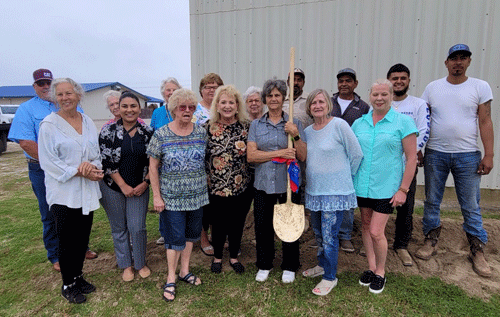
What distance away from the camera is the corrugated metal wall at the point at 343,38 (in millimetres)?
4715

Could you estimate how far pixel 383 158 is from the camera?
101 inches

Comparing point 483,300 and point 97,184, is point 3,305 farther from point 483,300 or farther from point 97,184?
point 483,300

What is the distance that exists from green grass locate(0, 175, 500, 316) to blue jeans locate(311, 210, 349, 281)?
25cm

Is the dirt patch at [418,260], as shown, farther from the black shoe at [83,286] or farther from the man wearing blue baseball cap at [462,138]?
the black shoe at [83,286]

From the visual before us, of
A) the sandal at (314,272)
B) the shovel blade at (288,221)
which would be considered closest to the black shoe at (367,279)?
the sandal at (314,272)

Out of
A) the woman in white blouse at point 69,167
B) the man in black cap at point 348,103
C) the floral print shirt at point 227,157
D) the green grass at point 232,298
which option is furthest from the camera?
the man in black cap at point 348,103

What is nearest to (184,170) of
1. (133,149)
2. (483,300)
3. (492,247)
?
(133,149)

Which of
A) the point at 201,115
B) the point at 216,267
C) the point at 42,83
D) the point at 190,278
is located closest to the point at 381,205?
the point at 216,267

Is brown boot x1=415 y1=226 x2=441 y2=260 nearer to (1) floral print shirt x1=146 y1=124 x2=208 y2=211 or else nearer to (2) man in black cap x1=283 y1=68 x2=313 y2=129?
(2) man in black cap x1=283 y1=68 x2=313 y2=129

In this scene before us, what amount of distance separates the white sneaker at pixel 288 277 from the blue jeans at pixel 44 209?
2292 millimetres

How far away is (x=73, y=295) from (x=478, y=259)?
412 cm

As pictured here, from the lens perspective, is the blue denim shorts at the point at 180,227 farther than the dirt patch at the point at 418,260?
No

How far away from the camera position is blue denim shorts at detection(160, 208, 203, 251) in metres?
2.80

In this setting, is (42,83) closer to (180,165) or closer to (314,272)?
(180,165)
